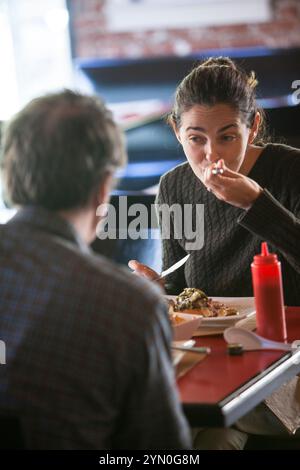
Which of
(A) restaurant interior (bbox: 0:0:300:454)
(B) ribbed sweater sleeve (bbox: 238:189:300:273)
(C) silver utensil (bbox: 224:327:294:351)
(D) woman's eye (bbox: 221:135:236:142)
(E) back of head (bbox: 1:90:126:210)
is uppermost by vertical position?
(A) restaurant interior (bbox: 0:0:300:454)

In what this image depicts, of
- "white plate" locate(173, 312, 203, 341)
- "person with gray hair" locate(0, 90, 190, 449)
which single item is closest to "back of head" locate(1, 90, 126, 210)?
"person with gray hair" locate(0, 90, 190, 449)

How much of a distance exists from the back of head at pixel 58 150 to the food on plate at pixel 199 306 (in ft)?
2.40

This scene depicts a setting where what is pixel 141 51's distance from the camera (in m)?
4.46

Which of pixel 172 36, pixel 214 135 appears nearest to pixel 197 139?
pixel 214 135

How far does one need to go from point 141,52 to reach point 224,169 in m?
2.48

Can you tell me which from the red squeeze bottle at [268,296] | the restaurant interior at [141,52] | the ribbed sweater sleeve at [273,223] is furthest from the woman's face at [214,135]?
the restaurant interior at [141,52]

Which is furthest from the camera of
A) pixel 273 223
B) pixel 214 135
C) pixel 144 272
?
pixel 214 135

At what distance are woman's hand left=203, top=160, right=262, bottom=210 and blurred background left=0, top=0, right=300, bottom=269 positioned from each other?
193 centimetres

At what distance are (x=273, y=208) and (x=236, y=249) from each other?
40 cm

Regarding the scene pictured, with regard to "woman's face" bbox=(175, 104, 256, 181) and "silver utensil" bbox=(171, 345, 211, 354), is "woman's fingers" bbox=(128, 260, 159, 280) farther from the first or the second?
"silver utensil" bbox=(171, 345, 211, 354)

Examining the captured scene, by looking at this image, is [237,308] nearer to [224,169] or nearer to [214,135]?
[224,169]

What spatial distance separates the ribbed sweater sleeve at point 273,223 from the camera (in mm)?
2080

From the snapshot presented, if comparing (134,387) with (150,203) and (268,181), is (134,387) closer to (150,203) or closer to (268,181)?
(268,181)

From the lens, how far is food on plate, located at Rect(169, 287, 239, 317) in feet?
6.21
